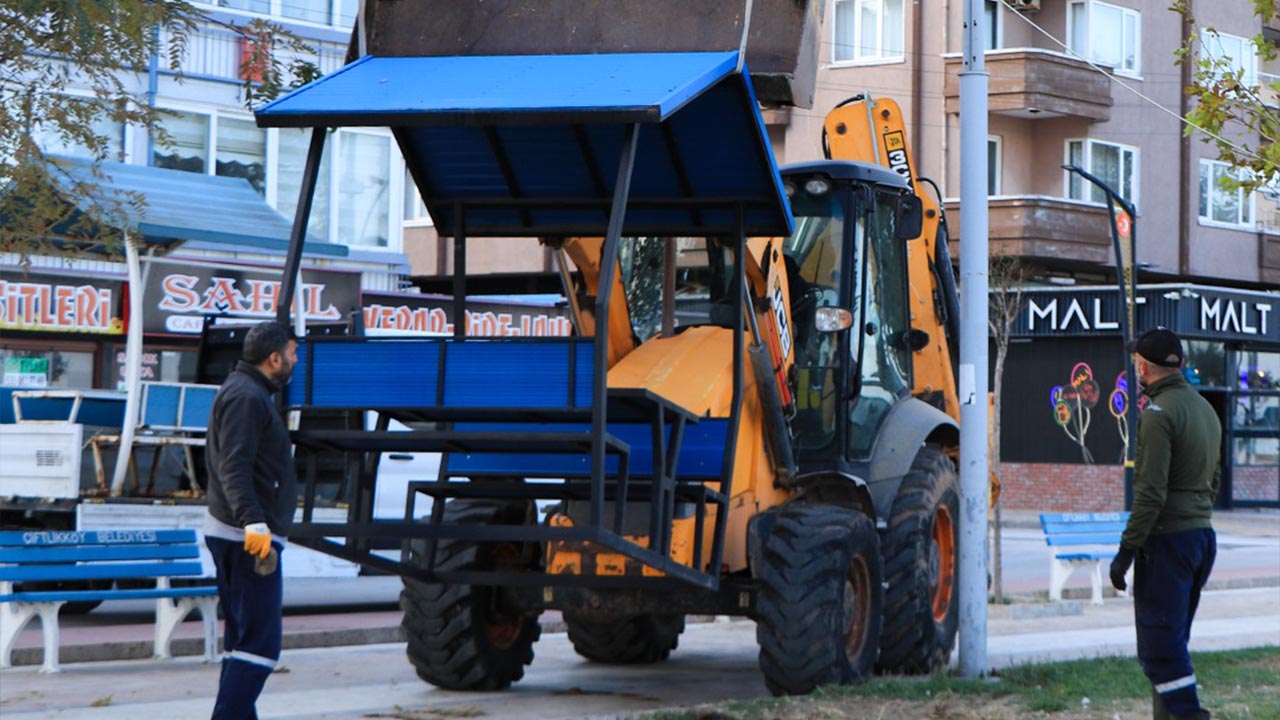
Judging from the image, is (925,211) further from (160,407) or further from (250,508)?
(250,508)

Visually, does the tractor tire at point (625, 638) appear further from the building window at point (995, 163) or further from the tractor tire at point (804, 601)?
the building window at point (995, 163)

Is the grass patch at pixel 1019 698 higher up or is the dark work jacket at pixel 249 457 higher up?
the dark work jacket at pixel 249 457

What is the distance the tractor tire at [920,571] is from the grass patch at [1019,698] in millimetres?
459

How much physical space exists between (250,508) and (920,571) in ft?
15.8

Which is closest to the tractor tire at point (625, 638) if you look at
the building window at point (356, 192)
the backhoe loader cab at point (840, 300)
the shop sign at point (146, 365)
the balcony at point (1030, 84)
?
the backhoe loader cab at point (840, 300)

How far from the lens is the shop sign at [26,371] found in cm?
2553

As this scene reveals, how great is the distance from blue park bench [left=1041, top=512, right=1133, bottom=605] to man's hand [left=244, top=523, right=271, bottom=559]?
12.1 meters

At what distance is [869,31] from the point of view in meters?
40.6

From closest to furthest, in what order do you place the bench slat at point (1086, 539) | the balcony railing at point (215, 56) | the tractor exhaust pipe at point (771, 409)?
the tractor exhaust pipe at point (771, 409) → the bench slat at point (1086, 539) → the balcony railing at point (215, 56)

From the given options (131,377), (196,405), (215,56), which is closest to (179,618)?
(131,377)

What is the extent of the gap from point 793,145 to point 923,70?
10.2ft

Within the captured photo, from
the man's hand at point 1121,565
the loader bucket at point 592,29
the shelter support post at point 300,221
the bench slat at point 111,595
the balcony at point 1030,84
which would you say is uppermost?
the balcony at point 1030,84

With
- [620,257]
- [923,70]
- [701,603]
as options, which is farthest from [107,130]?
[923,70]

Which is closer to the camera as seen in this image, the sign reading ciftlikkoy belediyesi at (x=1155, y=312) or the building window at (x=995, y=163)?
the sign reading ciftlikkoy belediyesi at (x=1155, y=312)
